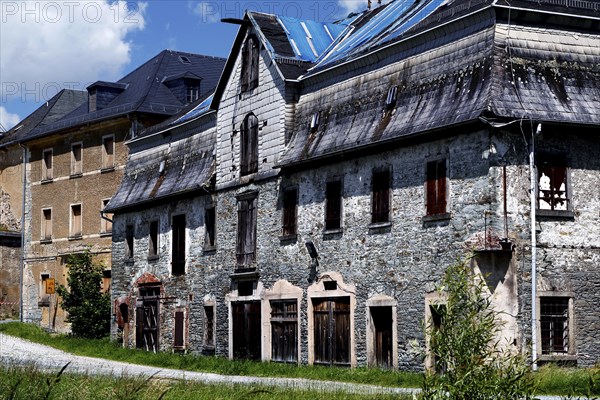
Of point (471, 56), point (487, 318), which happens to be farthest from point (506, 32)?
point (487, 318)

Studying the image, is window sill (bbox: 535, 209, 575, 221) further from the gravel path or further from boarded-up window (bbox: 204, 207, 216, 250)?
boarded-up window (bbox: 204, 207, 216, 250)

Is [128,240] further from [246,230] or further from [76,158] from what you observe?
[76,158]

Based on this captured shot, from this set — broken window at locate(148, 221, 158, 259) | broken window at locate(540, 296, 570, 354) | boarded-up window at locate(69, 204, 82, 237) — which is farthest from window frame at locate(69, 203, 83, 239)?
broken window at locate(540, 296, 570, 354)

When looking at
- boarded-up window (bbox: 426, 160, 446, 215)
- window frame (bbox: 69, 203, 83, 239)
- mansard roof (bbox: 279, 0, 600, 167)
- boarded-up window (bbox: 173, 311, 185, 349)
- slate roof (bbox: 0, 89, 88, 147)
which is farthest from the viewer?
slate roof (bbox: 0, 89, 88, 147)

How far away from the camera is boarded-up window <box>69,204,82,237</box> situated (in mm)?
48719

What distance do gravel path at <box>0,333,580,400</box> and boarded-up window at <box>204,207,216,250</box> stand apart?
4.90 metres

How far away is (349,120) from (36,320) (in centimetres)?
2758

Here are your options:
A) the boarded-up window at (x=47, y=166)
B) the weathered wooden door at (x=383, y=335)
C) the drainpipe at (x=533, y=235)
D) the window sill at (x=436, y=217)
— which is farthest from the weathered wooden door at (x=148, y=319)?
the drainpipe at (x=533, y=235)

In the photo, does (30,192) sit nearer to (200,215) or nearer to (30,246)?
(30,246)

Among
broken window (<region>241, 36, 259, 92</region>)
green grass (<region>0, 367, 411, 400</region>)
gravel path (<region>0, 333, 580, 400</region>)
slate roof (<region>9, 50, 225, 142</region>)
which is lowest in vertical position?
gravel path (<region>0, 333, 580, 400</region>)

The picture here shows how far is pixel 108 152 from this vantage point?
47219 mm

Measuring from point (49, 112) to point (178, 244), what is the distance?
2207 cm

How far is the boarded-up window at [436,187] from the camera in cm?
2402

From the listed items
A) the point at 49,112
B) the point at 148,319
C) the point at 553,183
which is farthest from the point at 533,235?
the point at 49,112
